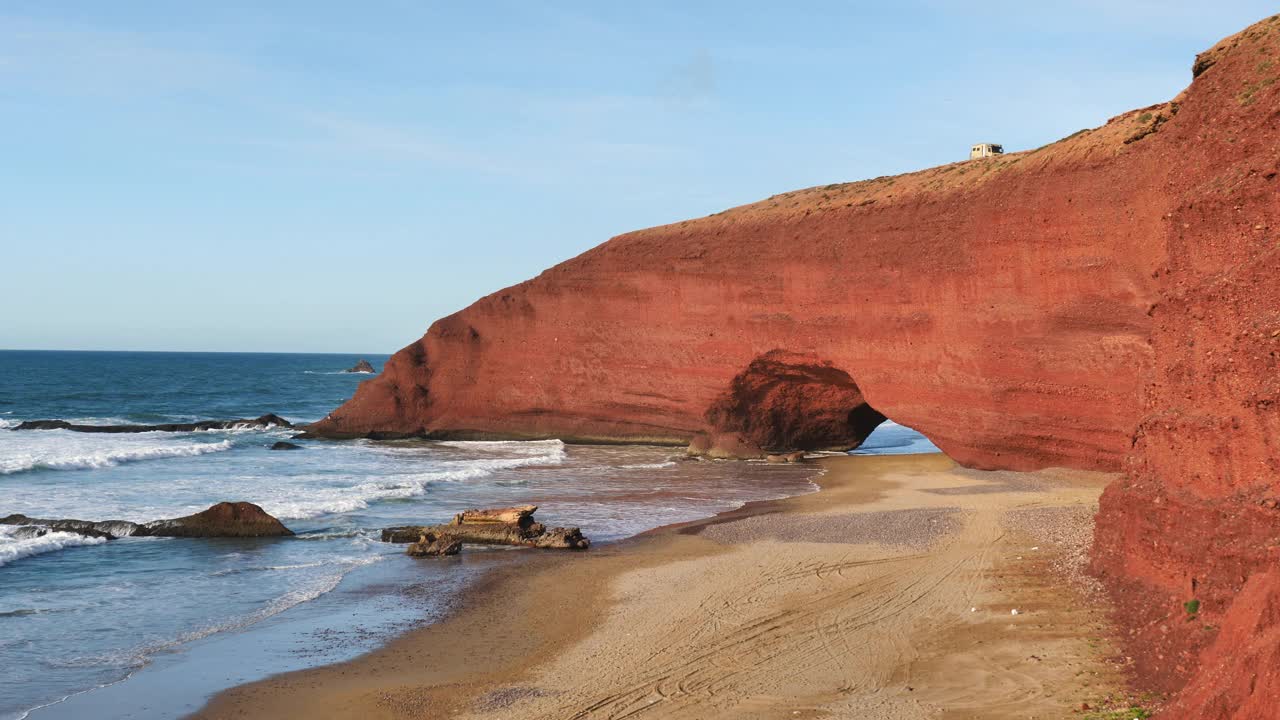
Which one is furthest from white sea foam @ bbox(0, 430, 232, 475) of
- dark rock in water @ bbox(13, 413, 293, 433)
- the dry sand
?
the dry sand

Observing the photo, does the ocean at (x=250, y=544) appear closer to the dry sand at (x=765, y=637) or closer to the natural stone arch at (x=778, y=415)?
the dry sand at (x=765, y=637)

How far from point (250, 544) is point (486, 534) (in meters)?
4.26

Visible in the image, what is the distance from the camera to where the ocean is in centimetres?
1147

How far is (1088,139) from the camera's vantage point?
23734 millimetres

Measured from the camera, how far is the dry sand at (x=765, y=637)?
9523 millimetres

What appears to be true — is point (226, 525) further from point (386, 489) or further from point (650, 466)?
point (650, 466)

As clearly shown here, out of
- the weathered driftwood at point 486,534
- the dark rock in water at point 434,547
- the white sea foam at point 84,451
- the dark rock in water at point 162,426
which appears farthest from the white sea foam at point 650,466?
the dark rock in water at point 162,426

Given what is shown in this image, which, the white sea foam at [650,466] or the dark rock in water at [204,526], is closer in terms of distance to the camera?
the dark rock in water at [204,526]

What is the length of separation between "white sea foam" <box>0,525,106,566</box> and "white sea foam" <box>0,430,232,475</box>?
12.3 meters

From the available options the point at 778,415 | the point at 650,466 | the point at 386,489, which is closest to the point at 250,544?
the point at 386,489

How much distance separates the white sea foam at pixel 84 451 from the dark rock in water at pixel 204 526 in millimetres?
11956

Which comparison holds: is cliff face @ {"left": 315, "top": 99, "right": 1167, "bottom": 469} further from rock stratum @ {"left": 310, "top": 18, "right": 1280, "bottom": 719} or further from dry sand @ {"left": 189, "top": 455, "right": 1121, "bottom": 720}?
dry sand @ {"left": 189, "top": 455, "right": 1121, "bottom": 720}

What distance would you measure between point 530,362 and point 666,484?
14982 mm

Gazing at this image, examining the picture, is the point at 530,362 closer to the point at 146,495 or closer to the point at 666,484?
the point at 666,484
